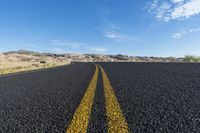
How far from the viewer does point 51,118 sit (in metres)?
2.81

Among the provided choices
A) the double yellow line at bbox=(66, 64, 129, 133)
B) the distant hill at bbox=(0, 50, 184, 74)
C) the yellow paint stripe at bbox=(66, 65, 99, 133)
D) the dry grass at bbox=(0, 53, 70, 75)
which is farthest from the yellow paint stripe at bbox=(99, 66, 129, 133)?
the distant hill at bbox=(0, 50, 184, 74)

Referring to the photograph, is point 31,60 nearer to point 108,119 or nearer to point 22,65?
point 22,65

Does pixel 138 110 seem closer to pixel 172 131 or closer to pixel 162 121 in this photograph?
pixel 162 121

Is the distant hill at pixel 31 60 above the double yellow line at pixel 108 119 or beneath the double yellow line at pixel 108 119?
beneath

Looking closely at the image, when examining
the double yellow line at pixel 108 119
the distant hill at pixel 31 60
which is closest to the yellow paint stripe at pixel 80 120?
the double yellow line at pixel 108 119

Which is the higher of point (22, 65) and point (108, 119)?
point (108, 119)

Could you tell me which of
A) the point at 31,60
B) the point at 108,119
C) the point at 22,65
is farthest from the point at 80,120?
the point at 31,60

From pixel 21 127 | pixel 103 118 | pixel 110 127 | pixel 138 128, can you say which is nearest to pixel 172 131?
pixel 138 128

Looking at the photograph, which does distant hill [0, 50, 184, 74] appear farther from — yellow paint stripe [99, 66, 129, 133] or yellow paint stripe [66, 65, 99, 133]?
yellow paint stripe [99, 66, 129, 133]

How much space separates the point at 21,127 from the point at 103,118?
902mm

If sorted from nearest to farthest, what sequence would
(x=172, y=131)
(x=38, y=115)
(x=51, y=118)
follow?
(x=172, y=131)
(x=51, y=118)
(x=38, y=115)

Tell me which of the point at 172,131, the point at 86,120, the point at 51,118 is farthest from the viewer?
the point at 51,118

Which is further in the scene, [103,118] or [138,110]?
[138,110]

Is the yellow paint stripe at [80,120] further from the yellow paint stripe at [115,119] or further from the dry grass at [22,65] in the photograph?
the dry grass at [22,65]
